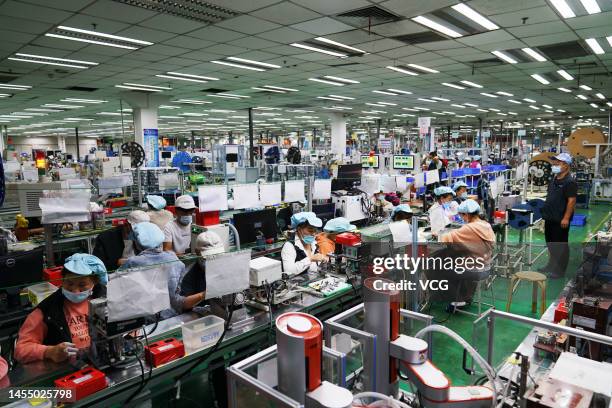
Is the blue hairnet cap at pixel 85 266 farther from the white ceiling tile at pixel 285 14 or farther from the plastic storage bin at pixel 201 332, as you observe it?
the white ceiling tile at pixel 285 14

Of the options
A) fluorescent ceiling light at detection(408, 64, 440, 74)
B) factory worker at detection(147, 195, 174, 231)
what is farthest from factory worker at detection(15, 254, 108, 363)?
fluorescent ceiling light at detection(408, 64, 440, 74)

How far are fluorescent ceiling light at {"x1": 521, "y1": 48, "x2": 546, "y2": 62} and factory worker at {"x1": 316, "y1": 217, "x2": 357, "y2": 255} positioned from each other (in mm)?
4701

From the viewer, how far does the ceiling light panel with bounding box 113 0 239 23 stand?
409 cm

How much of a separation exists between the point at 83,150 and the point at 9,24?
32532 mm

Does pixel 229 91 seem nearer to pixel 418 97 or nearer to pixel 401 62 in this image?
pixel 401 62

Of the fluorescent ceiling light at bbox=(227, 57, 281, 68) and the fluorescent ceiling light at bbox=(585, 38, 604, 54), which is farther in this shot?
the fluorescent ceiling light at bbox=(227, 57, 281, 68)

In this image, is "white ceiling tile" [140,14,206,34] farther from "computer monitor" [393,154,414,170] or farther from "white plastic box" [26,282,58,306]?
"computer monitor" [393,154,414,170]

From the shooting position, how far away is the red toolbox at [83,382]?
1.92 m

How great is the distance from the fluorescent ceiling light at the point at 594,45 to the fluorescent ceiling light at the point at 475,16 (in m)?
1.85

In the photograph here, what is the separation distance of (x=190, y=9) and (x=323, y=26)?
1646 mm

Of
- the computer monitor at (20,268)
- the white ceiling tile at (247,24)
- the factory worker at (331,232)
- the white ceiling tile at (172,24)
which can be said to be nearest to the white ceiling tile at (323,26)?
the white ceiling tile at (247,24)

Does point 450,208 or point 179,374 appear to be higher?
point 450,208

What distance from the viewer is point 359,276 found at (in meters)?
3.56

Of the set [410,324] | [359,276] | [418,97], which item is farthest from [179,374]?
[418,97]
